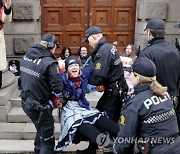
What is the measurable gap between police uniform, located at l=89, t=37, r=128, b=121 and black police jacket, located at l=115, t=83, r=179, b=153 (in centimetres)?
131

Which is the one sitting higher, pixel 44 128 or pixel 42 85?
pixel 42 85

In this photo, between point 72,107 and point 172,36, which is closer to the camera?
point 72,107

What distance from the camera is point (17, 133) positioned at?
18.1 feet

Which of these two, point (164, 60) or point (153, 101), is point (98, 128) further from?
point (153, 101)

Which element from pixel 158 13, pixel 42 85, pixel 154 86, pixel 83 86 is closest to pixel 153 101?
pixel 154 86

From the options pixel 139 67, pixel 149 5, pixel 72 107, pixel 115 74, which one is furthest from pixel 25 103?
pixel 149 5

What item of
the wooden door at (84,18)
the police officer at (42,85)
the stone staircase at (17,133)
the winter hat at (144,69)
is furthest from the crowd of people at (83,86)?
the wooden door at (84,18)

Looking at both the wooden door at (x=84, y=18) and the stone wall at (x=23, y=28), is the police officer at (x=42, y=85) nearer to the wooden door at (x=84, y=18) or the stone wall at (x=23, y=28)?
the stone wall at (x=23, y=28)

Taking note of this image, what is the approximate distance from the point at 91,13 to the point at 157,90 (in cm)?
539

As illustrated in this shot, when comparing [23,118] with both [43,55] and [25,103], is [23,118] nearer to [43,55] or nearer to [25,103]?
[25,103]

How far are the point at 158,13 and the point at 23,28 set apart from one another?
3.21 meters

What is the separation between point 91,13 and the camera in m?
8.17

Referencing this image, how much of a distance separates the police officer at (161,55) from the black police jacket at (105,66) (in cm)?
43

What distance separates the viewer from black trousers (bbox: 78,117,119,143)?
4324 millimetres
